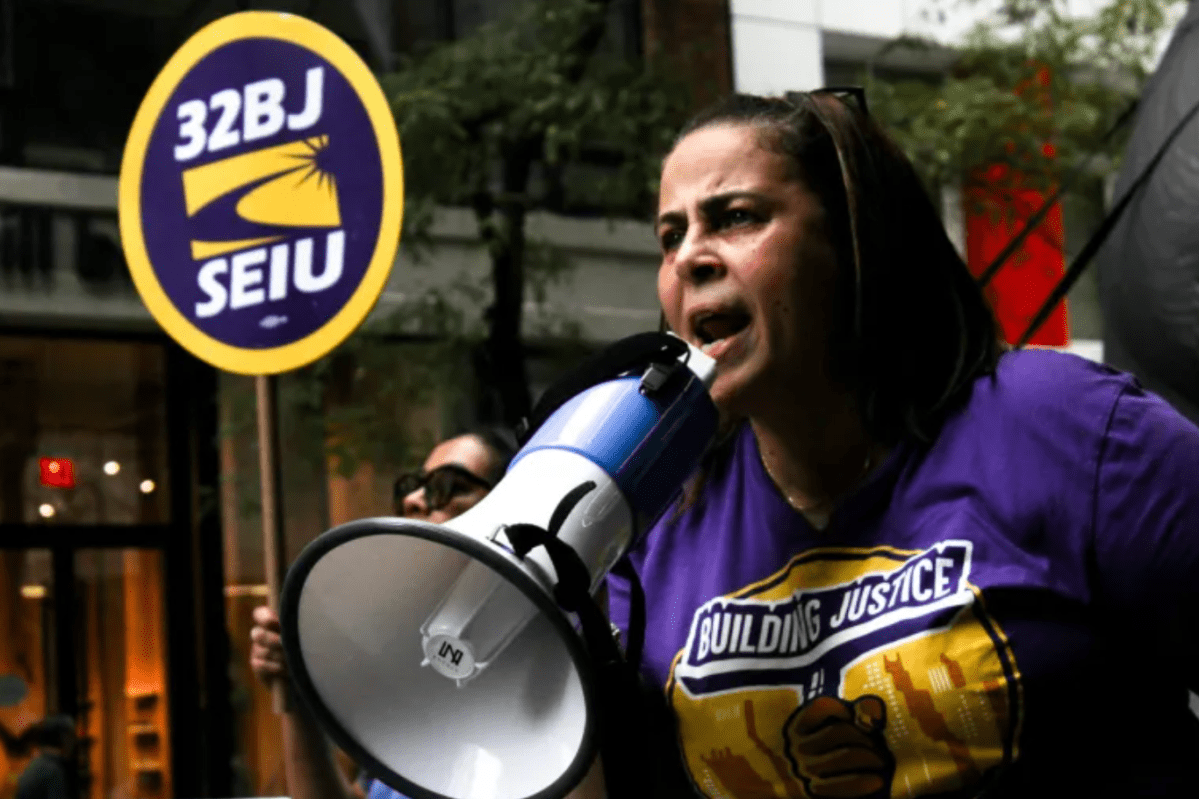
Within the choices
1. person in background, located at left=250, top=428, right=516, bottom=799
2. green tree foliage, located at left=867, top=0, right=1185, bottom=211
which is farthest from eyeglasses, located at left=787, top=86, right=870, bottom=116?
green tree foliage, located at left=867, top=0, right=1185, bottom=211

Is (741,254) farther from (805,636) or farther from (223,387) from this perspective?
(223,387)

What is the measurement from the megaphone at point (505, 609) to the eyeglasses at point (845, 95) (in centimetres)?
35

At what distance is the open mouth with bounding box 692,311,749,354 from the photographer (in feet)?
6.16

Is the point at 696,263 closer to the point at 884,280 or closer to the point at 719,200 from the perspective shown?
the point at 719,200

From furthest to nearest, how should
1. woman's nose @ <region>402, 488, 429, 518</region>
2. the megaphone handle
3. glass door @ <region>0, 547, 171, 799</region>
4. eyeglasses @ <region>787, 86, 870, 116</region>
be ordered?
1. glass door @ <region>0, 547, 171, 799</region>
2. woman's nose @ <region>402, 488, 429, 518</region>
3. eyeglasses @ <region>787, 86, 870, 116</region>
4. the megaphone handle

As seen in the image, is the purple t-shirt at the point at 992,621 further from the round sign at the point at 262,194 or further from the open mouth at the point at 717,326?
the round sign at the point at 262,194

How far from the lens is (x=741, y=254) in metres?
1.87

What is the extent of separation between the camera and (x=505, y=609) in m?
1.71

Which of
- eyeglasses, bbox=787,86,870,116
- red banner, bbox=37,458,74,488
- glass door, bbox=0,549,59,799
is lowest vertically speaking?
glass door, bbox=0,549,59,799

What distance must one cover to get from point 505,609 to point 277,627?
1811 mm

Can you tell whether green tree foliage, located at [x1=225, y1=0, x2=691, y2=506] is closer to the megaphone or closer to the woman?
the woman

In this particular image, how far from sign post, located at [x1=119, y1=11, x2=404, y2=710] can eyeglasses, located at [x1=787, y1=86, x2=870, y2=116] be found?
6.27 feet

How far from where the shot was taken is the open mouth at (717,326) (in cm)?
188

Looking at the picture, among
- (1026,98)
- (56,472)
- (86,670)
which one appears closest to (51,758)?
(86,670)
